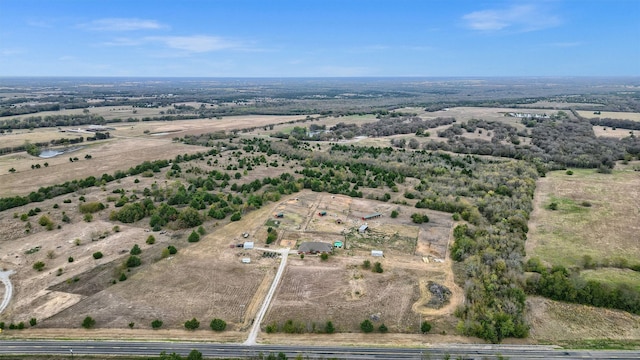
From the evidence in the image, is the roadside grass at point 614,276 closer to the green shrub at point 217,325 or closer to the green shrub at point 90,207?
the green shrub at point 217,325

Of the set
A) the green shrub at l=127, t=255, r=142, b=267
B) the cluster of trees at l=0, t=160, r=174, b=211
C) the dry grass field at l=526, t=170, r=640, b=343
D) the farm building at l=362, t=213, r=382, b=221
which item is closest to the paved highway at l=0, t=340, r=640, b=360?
the dry grass field at l=526, t=170, r=640, b=343

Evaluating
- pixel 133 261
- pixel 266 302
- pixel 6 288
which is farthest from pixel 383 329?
pixel 6 288

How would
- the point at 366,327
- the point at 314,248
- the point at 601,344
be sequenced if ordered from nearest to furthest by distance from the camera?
1. the point at 601,344
2. the point at 366,327
3. the point at 314,248

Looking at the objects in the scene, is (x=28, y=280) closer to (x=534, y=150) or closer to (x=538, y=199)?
(x=538, y=199)

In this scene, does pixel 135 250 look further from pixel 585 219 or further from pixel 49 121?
pixel 49 121

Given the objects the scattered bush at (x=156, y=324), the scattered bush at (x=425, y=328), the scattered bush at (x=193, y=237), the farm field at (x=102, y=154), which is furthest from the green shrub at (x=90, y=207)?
the scattered bush at (x=425, y=328)

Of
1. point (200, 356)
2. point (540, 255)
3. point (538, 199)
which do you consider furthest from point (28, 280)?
point (538, 199)

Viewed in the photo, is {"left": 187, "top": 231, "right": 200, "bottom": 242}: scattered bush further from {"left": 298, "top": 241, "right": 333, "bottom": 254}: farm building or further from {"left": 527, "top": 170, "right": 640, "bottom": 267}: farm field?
{"left": 527, "top": 170, "right": 640, "bottom": 267}: farm field
